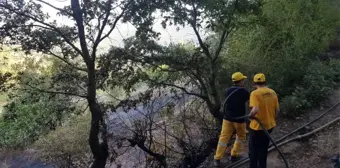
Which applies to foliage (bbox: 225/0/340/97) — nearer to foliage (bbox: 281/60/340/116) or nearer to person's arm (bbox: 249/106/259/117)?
foliage (bbox: 281/60/340/116)

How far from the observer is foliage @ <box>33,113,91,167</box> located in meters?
11.6

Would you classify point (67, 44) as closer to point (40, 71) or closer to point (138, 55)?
point (138, 55)

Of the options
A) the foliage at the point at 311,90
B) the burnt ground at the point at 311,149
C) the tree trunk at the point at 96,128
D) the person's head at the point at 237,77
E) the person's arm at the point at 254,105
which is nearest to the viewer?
the person's arm at the point at 254,105

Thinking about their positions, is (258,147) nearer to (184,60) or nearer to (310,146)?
(310,146)

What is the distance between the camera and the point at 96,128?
7270 mm

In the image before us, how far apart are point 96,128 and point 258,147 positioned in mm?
3643

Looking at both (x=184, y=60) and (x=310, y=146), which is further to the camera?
(x=184, y=60)

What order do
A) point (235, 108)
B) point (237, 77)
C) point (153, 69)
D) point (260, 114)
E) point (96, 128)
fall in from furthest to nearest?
point (153, 69) → point (96, 128) → point (235, 108) → point (237, 77) → point (260, 114)

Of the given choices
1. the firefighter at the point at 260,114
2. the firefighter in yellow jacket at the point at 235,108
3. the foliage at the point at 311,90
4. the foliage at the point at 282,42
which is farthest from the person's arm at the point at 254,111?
the foliage at the point at 282,42

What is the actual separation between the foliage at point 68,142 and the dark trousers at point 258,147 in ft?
23.5

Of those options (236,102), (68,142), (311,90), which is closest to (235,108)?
(236,102)

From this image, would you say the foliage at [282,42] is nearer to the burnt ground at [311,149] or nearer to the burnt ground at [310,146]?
the burnt ground at [310,146]

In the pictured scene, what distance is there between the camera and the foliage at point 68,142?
11594mm

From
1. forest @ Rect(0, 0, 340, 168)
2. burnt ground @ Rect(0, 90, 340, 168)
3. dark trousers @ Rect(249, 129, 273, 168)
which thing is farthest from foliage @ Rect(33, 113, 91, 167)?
dark trousers @ Rect(249, 129, 273, 168)
